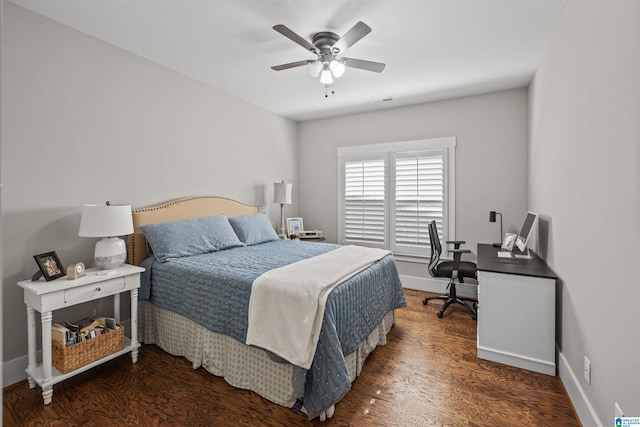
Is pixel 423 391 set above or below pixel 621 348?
below

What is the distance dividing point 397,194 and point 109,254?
11.3 ft

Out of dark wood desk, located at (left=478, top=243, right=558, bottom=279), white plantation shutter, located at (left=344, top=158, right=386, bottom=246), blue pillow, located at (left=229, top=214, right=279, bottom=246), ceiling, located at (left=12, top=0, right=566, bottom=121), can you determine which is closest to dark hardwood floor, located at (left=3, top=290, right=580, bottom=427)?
dark wood desk, located at (left=478, top=243, right=558, bottom=279)

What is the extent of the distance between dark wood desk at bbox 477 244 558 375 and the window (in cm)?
176

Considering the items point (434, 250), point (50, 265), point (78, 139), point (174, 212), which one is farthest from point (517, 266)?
point (78, 139)

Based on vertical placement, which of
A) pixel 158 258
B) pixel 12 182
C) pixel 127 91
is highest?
pixel 127 91

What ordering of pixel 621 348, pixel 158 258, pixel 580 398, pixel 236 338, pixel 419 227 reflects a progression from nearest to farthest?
pixel 621 348 < pixel 580 398 < pixel 236 338 < pixel 158 258 < pixel 419 227

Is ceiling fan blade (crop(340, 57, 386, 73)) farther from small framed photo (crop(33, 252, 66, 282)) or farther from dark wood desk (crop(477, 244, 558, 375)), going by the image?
small framed photo (crop(33, 252, 66, 282))

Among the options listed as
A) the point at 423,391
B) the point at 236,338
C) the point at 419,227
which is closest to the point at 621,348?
the point at 423,391

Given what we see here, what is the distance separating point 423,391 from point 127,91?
3523 millimetres

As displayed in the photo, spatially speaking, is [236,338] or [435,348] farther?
[435,348]

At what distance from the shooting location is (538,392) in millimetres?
2449

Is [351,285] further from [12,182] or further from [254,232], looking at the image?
[12,182]

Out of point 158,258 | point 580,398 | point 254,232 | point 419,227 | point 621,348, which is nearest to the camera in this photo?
point 621,348

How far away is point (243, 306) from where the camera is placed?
244cm
